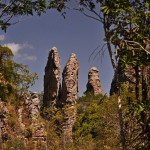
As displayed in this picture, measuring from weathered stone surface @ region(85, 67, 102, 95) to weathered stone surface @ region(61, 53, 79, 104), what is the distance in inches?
372

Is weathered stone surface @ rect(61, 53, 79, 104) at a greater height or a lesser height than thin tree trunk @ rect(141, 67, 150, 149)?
greater

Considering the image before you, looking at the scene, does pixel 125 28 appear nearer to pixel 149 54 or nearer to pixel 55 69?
pixel 149 54

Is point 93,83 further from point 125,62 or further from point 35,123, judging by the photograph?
point 125,62

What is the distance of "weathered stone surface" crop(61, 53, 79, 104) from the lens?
60.8 metres

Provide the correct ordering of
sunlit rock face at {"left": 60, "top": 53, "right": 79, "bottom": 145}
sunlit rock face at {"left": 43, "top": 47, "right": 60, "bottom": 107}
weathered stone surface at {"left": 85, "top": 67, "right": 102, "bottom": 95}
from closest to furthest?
sunlit rock face at {"left": 60, "top": 53, "right": 79, "bottom": 145} < sunlit rock face at {"left": 43, "top": 47, "right": 60, "bottom": 107} < weathered stone surface at {"left": 85, "top": 67, "right": 102, "bottom": 95}

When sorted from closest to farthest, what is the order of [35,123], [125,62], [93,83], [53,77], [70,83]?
1. [125,62]
2. [35,123]
3. [70,83]
4. [53,77]
5. [93,83]

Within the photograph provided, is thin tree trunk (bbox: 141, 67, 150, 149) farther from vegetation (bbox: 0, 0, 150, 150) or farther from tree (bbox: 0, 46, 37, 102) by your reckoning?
tree (bbox: 0, 46, 37, 102)

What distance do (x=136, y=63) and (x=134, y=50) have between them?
0.88m

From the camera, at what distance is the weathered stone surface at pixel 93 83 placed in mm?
71312

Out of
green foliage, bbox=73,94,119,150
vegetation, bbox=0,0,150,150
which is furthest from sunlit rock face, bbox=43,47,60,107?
vegetation, bbox=0,0,150,150

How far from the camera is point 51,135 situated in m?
43.9

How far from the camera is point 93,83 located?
71.4 m

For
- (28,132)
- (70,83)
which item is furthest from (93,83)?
(28,132)

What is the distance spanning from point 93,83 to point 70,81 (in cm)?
1096
